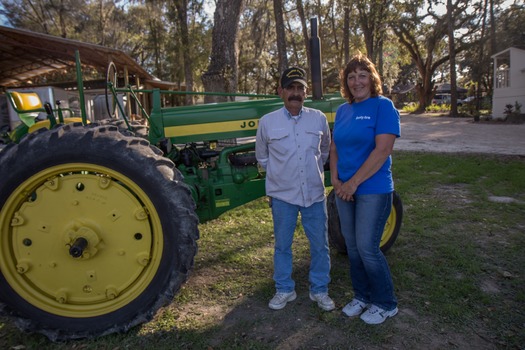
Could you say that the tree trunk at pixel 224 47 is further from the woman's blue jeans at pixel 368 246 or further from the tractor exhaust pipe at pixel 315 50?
the woman's blue jeans at pixel 368 246

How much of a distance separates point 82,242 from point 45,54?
57.0 ft

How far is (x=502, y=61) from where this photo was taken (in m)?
26.0

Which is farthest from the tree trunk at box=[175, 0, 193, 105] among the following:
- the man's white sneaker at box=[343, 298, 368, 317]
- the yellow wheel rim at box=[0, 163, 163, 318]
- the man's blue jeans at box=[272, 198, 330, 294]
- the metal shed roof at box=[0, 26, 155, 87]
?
the man's white sneaker at box=[343, 298, 368, 317]

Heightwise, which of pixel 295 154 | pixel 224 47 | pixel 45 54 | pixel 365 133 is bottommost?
pixel 295 154

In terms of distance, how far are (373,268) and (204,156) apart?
5.96 feet

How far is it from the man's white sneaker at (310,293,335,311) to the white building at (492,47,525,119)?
73.7ft

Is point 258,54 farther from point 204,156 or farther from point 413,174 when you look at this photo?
point 204,156

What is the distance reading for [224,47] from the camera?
7.66 m

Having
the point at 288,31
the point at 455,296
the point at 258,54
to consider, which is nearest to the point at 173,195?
the point at 455,296

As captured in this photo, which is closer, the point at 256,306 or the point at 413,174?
the point at 256,306

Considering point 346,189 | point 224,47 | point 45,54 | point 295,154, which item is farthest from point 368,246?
point 45,54

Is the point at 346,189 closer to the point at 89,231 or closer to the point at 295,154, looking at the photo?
the point at 295,154

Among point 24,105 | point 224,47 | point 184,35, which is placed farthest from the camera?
A: point 184,35

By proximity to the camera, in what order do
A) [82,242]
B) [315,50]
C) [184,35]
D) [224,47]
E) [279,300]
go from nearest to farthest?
[82,242], [279,300], [315,50], [224,47], [184,35]
